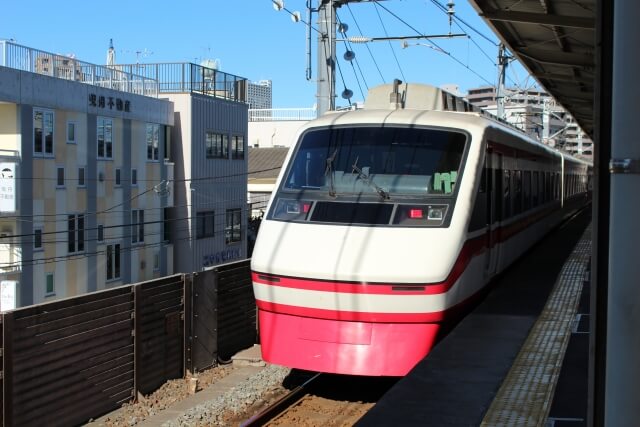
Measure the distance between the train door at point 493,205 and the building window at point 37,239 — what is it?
15541 millimetres

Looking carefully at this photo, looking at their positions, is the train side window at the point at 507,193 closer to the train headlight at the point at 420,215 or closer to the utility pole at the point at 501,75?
the train headlight at the point at 420,215

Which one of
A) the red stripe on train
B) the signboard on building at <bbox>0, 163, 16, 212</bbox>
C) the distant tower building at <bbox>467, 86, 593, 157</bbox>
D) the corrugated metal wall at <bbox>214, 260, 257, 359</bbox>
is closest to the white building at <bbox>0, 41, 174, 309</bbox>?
the signboard on building at <bbox>0, 163, 16, 212</bbox>

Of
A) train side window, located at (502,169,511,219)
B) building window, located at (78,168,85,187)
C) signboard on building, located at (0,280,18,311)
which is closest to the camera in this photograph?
train side window, located at (502,169,511,219)

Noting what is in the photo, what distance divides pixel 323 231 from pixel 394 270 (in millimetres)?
839

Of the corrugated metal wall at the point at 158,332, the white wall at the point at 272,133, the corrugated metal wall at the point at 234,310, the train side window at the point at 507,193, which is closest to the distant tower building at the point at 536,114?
the train side window at the point at 507,193

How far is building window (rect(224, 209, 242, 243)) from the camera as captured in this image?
106ft

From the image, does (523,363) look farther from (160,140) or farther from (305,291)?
(160,140)

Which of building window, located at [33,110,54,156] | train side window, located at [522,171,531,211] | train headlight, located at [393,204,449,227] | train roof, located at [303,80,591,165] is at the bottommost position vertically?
train headlight, located at [393,204,449,227]

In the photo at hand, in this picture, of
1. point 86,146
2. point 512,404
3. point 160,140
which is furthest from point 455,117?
point 160,140

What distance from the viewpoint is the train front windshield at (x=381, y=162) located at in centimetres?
751

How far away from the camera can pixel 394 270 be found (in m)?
6.62

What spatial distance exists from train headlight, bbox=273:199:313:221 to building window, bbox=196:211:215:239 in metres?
22.0

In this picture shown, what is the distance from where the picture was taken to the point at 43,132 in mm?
21453

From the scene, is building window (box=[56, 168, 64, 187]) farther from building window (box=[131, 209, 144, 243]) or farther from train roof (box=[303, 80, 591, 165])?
train roof (box=[303, 80, 591, 165])
